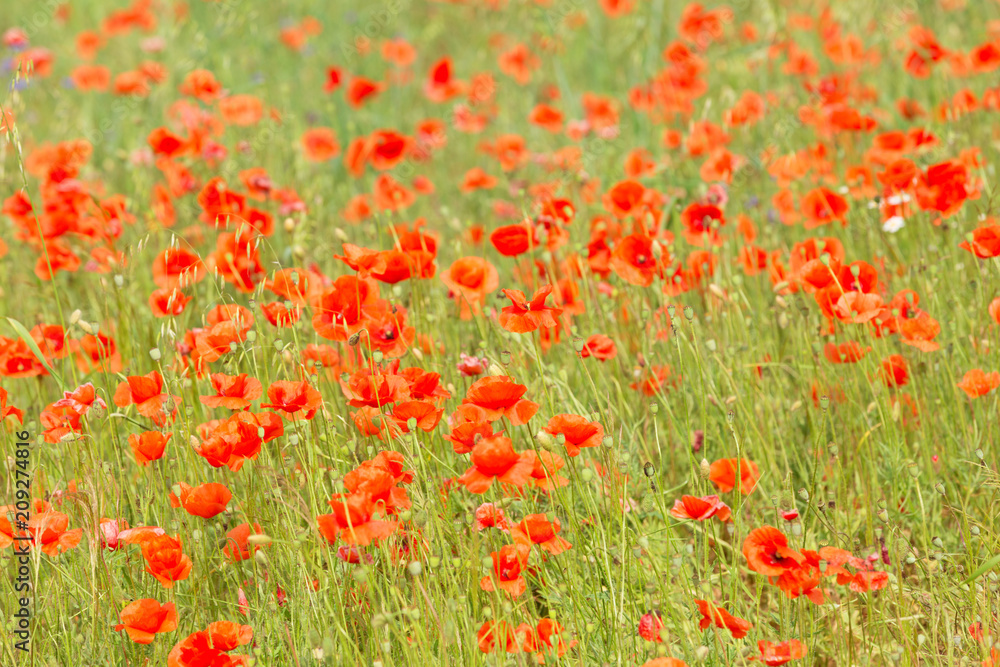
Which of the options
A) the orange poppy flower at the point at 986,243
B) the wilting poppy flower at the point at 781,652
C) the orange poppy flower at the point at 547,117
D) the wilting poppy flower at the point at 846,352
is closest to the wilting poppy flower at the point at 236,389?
the wilting poppy flower at the point at 781,652

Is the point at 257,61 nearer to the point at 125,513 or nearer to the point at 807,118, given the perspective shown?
the point at 807,118

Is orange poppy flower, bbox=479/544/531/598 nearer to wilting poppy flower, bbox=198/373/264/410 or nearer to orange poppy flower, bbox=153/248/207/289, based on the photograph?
wilting poppy flower, bbox=198/373/264/410

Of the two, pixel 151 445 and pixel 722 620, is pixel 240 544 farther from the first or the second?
pixel 722 620

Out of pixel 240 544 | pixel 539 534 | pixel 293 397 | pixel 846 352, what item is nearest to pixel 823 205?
pixel 846 352

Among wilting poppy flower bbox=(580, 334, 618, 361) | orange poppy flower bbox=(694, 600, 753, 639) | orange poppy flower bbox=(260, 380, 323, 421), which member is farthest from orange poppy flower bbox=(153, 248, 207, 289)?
orange poppy flower bbox=(694, 600, 753, 639)

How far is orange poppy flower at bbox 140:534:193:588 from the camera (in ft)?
5.20

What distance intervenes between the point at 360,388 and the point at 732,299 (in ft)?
3.65

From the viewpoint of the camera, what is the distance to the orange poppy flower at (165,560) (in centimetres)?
158

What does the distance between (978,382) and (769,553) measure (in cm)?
71

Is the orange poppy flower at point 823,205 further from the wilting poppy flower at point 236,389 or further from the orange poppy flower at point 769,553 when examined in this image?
the wilting poppy flower at point 236,389

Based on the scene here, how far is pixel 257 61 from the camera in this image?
20.9ft

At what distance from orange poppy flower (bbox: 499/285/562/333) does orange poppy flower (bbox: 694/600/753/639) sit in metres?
0.57

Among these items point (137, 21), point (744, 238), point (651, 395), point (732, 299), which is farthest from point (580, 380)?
point (137, 21)

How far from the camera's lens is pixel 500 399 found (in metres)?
1.66
